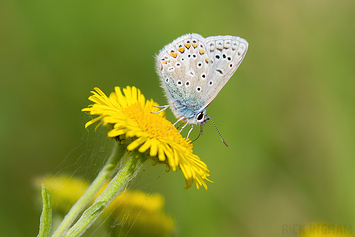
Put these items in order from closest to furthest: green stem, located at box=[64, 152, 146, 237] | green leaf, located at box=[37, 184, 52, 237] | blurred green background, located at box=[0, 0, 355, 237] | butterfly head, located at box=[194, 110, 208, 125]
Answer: green leaf, located at box=[37, 184, 52, 237]
green stem, located at box=[64, 152, 146, 237]
butterfly head, located at box=[194, 110, 208, 125]
blurred green background, located at box=[0, 0, 355, 237]

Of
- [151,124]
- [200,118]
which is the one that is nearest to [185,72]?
[200,118]

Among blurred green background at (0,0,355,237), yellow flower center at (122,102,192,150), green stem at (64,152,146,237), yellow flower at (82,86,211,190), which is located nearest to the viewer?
green stem at (64,152,146,237)

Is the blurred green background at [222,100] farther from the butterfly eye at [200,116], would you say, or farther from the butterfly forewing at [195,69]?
the butterfly forewing at [195,69]

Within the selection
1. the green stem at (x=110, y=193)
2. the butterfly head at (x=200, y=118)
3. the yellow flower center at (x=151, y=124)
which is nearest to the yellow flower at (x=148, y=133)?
the yellow flower center at (x=151, y=124)

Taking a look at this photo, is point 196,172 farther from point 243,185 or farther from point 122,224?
point 243,185

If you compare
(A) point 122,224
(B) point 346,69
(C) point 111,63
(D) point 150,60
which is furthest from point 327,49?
(A) point 122,224

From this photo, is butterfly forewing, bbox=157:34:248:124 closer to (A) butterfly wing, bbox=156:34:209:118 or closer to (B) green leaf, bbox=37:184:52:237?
(A) butterfly wing, bbox=156:34:209:118

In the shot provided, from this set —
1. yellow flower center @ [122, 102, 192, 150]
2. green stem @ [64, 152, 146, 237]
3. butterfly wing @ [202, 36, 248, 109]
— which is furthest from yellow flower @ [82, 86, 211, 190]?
butterfly wing @ [202, 36, 248, 109]

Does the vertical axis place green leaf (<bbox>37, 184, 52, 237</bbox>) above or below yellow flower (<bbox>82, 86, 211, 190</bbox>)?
below
